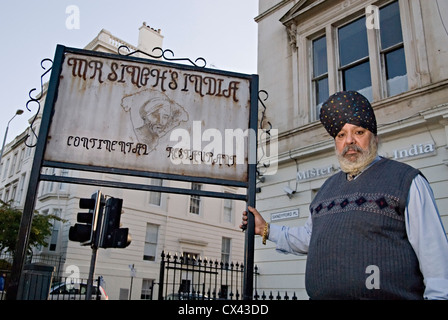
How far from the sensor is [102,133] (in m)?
3.22

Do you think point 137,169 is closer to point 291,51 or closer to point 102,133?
point 102,133

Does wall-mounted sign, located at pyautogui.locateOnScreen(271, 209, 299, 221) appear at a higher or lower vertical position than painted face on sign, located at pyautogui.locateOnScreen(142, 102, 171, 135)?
higher

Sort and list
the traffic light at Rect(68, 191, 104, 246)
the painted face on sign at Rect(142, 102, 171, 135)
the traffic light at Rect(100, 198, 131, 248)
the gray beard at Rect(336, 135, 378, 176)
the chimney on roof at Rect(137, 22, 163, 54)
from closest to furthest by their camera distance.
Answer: the gray beard at Rect(336, 135, 378, 176) → the painted face on sign at Rect(142, 102, 171, 135) → the traffic light at Rect(68, 191, 104, 246) → the traffic light at Rect(100, 198, 131, 248) → the chimney on roof at Rect(137, 22, 163, 54)

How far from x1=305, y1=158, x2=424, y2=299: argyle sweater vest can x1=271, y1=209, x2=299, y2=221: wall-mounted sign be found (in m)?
7.11

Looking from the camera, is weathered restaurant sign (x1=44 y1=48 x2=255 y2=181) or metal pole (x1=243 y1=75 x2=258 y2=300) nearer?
metal pole (x1=243 y1=75 x2=258 y2=300)

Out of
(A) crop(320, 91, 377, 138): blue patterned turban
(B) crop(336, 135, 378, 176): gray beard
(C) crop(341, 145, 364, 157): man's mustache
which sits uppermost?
(A) crop(320, 91, 377, 138): blue patterned turban

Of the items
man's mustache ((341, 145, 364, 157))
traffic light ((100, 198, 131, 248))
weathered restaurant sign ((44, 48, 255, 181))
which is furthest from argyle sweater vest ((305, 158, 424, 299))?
traffic light ((100, 198, 131, 248))

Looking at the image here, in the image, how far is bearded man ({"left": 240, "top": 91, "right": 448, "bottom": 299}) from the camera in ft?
6.19

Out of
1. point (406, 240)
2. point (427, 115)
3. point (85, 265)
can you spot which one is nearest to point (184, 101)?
point (406, 240)

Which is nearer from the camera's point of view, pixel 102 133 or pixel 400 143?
pixel 102 133

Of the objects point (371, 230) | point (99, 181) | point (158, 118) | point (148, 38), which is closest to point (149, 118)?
point (158, 118)

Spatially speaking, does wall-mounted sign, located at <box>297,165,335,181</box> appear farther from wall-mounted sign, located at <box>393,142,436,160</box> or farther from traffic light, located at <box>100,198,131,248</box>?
traffic light, located at <box>100,198,131,248</box>
